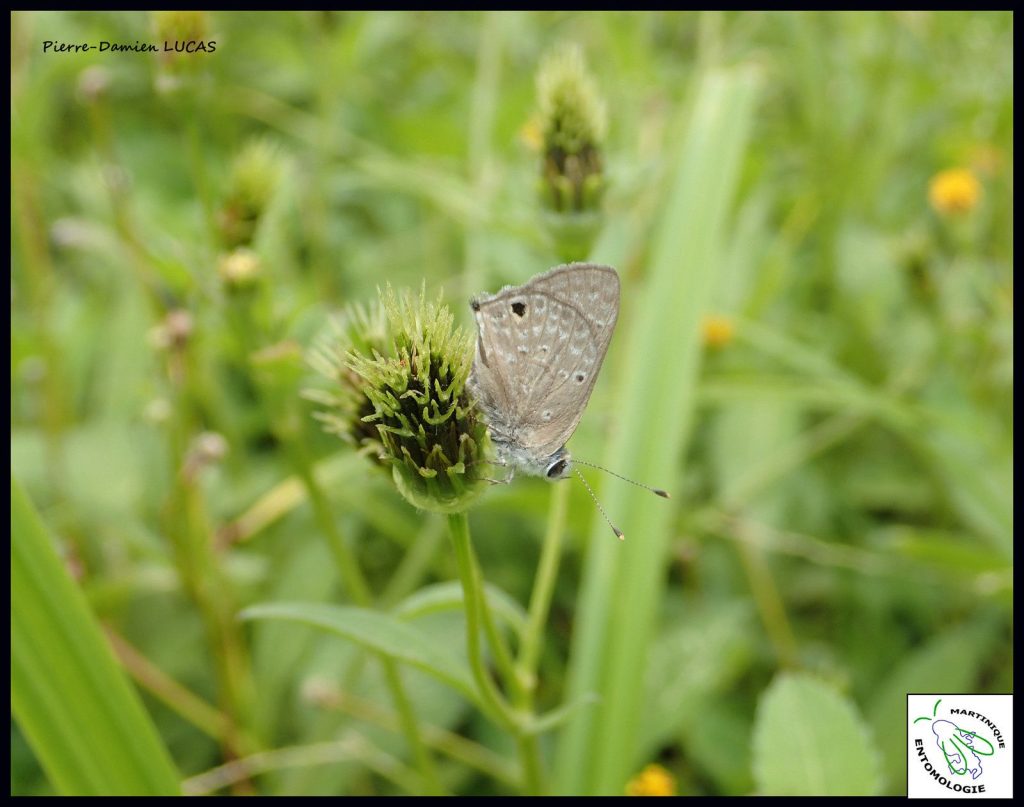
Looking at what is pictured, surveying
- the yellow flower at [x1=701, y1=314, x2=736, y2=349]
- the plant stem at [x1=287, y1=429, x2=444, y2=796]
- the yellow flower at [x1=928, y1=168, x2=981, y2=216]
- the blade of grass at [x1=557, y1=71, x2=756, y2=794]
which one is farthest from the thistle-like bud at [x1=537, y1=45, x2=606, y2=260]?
the yellow flower at [x1=928, y1=168, x2=981, y2=216]

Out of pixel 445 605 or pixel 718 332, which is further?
pixel 718 332

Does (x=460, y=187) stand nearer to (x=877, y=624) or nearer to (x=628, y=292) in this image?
(x=628, y=292)

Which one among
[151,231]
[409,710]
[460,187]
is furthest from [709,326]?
[151,231]

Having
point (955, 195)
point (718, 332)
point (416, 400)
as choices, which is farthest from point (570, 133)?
point (955, 195)

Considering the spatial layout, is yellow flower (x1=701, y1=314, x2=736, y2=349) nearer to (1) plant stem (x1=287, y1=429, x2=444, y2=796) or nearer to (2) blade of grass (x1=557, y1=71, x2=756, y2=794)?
(2) blade of grass (x1=557, y1=71, x2=756, y2=794)

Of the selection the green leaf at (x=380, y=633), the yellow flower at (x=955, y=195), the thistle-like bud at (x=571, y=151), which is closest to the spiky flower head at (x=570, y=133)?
the thistle-like bud at (x=571, y=151)

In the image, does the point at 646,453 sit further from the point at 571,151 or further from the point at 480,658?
the point at 480,658

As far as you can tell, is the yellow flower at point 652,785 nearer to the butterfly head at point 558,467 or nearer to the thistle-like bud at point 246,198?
the butterfly head at point 558,467
